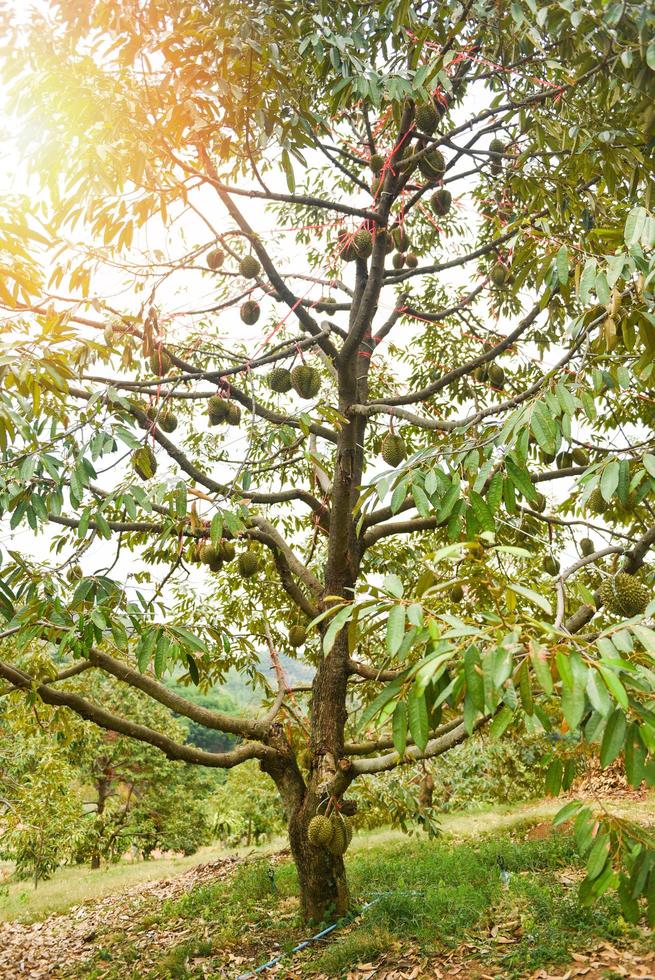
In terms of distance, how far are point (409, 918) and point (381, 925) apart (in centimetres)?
19

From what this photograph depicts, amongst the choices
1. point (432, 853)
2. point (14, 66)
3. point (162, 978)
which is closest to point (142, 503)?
point (14, 66)

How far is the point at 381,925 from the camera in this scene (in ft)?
12.0

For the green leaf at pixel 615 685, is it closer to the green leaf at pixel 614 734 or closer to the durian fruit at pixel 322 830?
the green leaf at pixel 614 734

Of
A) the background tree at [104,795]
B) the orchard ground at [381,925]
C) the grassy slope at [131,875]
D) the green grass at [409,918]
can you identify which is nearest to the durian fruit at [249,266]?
the orchard ground at [381,925]

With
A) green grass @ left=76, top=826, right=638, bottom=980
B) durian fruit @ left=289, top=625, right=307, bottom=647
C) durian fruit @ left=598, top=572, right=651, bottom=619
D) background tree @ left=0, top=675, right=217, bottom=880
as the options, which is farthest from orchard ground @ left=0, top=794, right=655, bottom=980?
durian fruit @ left=289, top=625, right=307, bottom=647

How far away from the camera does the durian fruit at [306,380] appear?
11.8 ft

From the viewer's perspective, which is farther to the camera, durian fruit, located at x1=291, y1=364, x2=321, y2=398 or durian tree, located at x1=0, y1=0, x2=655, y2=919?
durian fruit, located at x1=291, y1=364, x2=321, y2=398

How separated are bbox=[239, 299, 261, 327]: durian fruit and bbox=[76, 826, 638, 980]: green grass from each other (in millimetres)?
3363

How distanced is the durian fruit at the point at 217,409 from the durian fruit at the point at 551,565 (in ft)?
6.39

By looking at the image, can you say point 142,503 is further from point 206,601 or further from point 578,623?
point 206,601

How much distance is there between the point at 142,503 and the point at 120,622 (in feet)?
1.61

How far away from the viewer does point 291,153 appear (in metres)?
2.53

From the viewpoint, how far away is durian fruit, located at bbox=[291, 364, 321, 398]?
3586mm

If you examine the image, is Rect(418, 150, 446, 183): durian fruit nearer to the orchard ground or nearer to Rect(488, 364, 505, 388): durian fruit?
Rect(488, 364, 505, 388): durian fruit
